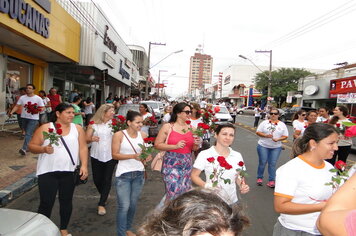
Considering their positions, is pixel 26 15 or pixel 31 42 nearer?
pixel 26 15

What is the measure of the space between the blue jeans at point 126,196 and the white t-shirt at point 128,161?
54 millimetres

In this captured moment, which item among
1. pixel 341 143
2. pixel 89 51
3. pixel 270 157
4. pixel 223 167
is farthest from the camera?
pixel 89 51

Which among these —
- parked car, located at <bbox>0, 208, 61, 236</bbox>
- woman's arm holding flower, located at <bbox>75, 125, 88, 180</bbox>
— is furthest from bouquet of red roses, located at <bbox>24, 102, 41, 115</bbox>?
parked car, located at <bbox>0, 208, 61, 236</bbox>

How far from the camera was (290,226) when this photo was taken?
7.95 ft

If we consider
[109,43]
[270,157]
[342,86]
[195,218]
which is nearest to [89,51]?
[109,43]

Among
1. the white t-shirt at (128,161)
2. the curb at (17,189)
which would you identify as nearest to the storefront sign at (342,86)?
the white t-shirt at (128,161)

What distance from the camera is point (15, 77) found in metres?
12.8

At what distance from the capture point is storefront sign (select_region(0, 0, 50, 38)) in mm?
7984

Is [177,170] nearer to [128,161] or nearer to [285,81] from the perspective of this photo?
[128,161]

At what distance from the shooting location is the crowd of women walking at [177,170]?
1114 millimetres

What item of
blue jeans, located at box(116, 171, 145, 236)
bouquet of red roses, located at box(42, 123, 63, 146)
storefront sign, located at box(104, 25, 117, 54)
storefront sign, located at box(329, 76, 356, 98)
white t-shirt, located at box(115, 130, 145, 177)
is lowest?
blue jeans, located at box(116, 171, 145, 236)

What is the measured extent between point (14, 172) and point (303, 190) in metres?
5.89

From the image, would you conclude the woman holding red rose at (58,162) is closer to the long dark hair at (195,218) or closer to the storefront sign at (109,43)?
the long dark hair at (195,218)

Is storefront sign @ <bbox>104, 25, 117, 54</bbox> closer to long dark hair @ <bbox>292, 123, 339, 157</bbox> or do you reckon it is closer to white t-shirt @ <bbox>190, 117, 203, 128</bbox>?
white t-shirt @ <bbox>190, 117, 203, 128</bbox>
